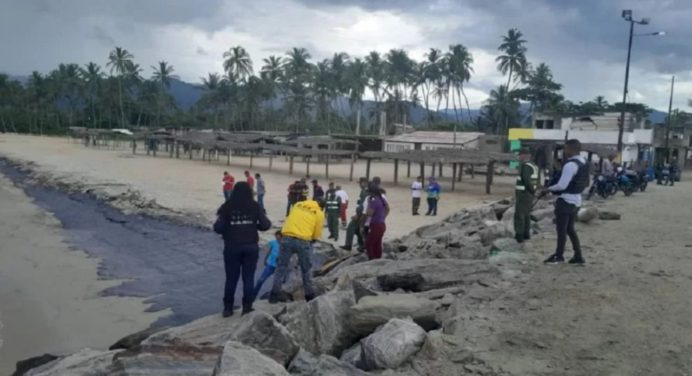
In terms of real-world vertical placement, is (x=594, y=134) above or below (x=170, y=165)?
above

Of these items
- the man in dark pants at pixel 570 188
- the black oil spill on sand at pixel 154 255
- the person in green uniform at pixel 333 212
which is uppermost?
the man in dark pants at pixel 570 188

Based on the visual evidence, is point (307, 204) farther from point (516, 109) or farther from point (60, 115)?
point (60, 115)

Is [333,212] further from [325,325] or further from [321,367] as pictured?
[321,367]

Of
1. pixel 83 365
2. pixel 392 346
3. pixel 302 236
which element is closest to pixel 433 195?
pixel 302 236

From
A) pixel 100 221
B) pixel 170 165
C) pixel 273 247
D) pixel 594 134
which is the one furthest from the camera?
pixel 170 165

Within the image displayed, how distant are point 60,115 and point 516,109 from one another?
64.2m

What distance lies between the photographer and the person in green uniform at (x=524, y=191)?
9.05 meters

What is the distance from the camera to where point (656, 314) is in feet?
18.8

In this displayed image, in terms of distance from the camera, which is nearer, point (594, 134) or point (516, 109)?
point (594, 134)

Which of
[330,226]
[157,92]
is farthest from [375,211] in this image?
[157,92]

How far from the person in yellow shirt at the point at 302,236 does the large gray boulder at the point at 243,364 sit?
10.7 ft

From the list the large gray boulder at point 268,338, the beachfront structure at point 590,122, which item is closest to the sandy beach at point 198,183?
the beachfront structure at point 590,122

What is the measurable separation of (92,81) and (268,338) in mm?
94790

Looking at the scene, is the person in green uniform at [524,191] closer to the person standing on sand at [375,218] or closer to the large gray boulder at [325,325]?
the person standing on sand at [375,218]
